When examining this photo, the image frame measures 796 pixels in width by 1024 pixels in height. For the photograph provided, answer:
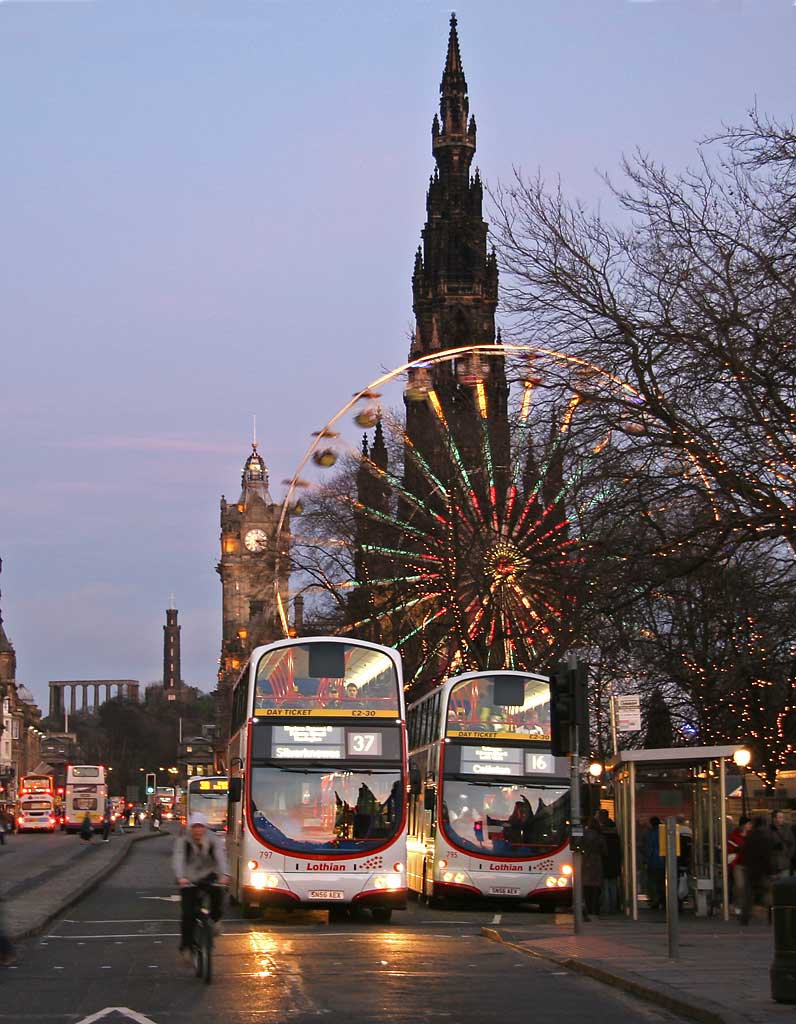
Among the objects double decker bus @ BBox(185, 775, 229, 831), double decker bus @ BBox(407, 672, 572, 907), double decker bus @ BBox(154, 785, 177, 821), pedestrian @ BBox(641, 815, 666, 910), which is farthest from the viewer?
double decker bus @ BBox(154, 785, 177, 821)

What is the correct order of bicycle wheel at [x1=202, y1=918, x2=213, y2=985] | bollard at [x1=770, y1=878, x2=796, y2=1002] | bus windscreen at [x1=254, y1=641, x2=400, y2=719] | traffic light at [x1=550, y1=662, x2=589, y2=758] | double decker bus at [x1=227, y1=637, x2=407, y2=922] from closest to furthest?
bollard at [x1=770, y1=878, x2=796, y2=1002] → bicycle wheel at [x1=202, y1=918, x2=213, y2=985] → traffic light at [x1=550, y1=662, x2=589, y2=758] → double decker bus at [x1=227, y1=637, x2=407, y2=922] → bus windscreen at [x1=254, y1=641, x2=400, y2=719]

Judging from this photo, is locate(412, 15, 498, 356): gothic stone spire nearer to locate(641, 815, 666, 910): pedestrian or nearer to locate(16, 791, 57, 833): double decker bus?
locate(16, 791, 57, 833): double decker bus

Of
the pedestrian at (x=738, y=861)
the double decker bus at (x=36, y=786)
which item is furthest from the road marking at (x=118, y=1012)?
the double decker bus at (x=36, y=786)

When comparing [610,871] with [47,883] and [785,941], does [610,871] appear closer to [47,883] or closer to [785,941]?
[47,883]

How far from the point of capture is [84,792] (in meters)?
102

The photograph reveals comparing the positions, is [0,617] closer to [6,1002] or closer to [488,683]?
[488,683]

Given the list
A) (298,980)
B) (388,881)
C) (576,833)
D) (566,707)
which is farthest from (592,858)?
(298,980)

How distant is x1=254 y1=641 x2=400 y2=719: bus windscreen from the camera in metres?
28.5

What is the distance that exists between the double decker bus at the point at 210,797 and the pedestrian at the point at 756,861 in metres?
38.2

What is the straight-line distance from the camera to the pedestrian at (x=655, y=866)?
3012cm

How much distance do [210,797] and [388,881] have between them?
3926 cm

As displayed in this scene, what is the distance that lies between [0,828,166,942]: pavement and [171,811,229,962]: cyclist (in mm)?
2488

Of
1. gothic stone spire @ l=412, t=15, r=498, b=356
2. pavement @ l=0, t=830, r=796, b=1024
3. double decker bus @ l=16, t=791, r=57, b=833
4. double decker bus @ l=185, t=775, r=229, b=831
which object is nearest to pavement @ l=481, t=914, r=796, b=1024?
pavement @ l=0, t=830, r=796, b=1024

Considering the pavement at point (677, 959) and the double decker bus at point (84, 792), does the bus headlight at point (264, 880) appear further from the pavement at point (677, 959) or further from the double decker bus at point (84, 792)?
the double decker bus at point (84, 792)
